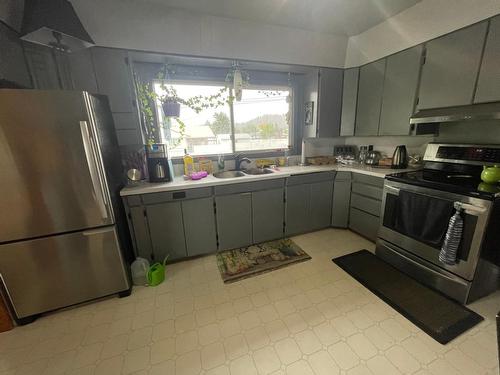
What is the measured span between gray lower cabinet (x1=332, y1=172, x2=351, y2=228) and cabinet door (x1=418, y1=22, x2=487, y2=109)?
1.09 meters

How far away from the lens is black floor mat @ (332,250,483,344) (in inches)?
58.8

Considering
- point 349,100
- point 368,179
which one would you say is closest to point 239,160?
point 368,179

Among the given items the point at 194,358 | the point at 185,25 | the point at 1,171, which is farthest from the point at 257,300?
the point at 185,25

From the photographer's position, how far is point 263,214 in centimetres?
253

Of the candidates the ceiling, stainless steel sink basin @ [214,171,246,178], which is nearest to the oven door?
stainless steel sink basin @ [214,171,246,178]

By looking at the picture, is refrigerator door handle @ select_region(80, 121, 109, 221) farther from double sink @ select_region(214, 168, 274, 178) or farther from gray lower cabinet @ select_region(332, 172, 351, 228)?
gray lower cabinet @ select_region(332, 172, 351, 228)

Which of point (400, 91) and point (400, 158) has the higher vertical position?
point (400, 91)

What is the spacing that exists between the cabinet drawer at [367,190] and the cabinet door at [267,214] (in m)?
0.98

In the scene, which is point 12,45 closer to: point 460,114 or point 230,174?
point 230,174

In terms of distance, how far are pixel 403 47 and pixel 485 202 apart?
1.84m

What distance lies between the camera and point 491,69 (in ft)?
5.57

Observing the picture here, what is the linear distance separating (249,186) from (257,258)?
0.83 meters

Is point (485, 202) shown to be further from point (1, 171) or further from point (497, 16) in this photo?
point (1, 171)

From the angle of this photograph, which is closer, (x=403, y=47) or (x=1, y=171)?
(x=1, y=171)
